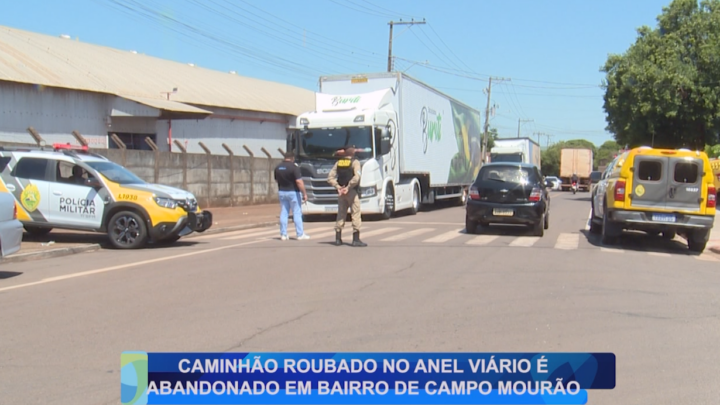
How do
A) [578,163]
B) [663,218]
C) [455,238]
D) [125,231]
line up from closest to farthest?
[125,231], [663,218], [455,238], [578,163]

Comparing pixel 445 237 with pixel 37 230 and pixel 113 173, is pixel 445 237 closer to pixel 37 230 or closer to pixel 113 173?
pixel 113 173

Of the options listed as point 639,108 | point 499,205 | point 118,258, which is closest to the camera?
point 118,258

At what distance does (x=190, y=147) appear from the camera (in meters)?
36.6

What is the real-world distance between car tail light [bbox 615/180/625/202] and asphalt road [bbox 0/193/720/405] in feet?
5.43

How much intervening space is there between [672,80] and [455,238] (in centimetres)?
2440

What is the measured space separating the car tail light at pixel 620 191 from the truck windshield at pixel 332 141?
24.0ft

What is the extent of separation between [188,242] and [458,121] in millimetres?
17769

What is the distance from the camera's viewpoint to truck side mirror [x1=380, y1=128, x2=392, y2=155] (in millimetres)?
19312

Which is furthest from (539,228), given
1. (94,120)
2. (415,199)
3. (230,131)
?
(230,131)

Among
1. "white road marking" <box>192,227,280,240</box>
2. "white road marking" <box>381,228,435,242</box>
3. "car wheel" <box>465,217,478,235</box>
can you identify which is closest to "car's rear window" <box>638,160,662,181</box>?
"car wheel" <box>465,217,478,235</box>

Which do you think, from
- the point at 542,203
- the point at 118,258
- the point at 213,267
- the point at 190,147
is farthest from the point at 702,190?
the point at 190,147

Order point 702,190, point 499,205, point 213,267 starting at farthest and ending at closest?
point 499,205 → point 702,190 → point 213,267

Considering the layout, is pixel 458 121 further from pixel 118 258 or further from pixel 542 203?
pixel 118 258

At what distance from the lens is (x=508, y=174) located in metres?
15.4
